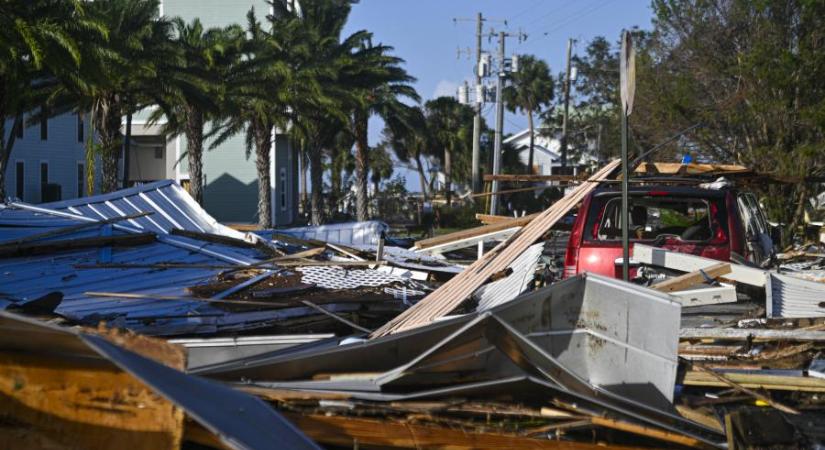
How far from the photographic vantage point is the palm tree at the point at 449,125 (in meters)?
64.9

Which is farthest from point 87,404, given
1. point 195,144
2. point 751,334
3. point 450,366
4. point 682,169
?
point 195,144

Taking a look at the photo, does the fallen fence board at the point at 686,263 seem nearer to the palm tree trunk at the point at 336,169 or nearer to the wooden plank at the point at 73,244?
the wooden plank at the point at 73,244

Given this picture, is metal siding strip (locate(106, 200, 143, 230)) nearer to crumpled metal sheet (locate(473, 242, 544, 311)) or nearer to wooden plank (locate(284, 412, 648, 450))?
crumpled metal sheet (locate(473, 242, 544, 311))

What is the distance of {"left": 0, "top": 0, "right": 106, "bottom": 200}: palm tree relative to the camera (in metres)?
19.9

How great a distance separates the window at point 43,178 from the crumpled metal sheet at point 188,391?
143 ft

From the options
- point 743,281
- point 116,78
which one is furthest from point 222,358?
point 116,78

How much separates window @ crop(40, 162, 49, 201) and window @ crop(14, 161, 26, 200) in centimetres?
133

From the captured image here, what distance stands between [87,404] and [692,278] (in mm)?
5298

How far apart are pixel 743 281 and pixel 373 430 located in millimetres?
4646

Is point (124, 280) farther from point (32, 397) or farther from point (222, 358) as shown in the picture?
point (32, 397)

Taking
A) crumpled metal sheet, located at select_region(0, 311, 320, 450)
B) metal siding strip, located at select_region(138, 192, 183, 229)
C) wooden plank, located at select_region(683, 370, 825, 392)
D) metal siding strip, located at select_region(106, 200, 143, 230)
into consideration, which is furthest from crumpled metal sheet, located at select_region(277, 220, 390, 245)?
crumpled metal sheet, located at select_region(0, 311, 320, 450)

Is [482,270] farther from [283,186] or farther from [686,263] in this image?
[283,186]

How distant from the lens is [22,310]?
7137 mm

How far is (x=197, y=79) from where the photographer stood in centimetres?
3167
